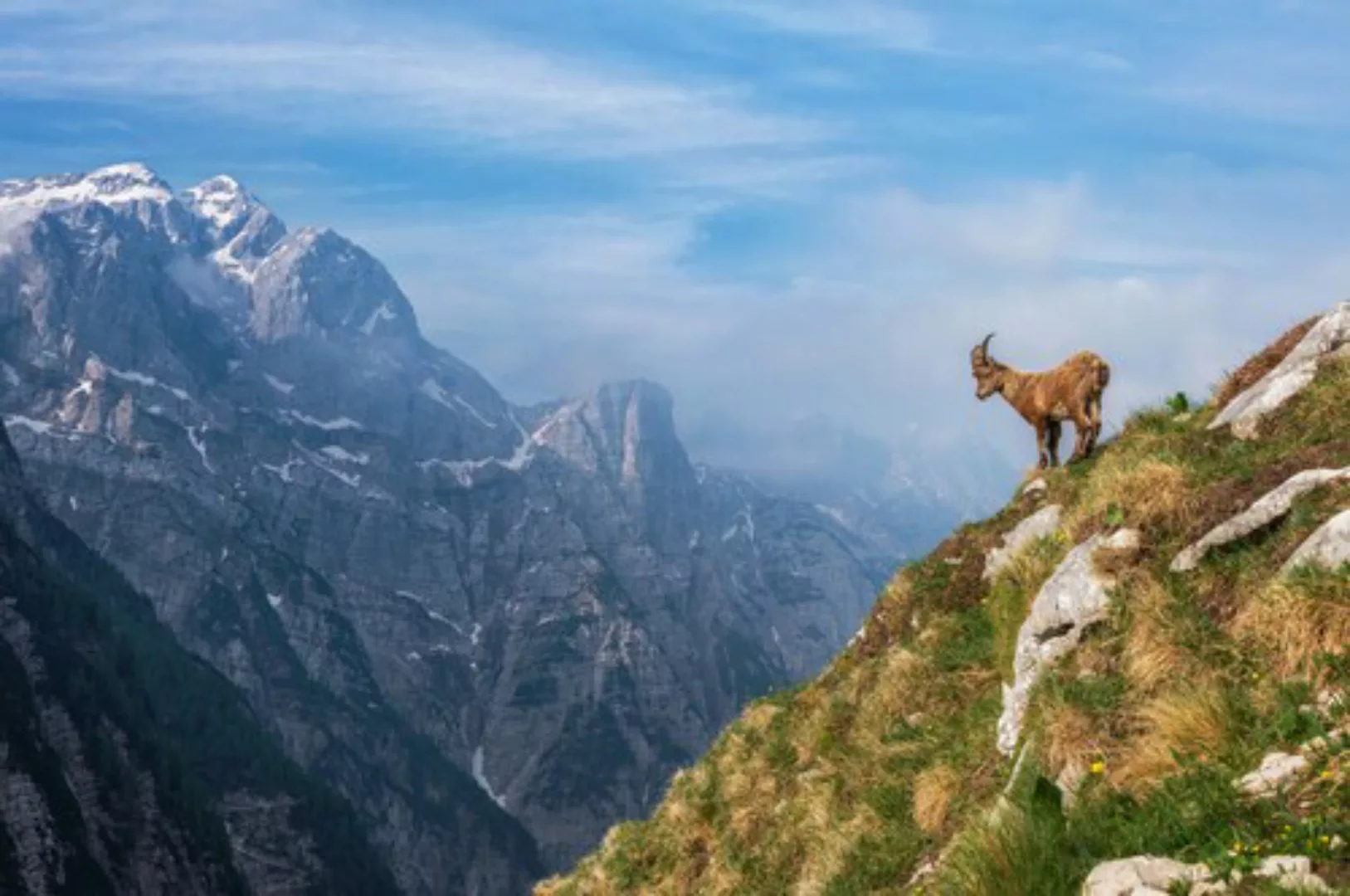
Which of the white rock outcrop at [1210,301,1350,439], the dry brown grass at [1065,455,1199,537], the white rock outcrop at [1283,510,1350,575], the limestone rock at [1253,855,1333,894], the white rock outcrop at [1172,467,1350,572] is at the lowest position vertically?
the limestone rock at [1253,855,1333,894]

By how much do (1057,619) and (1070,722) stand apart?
262 centimetres

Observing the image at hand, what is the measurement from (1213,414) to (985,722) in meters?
8.29

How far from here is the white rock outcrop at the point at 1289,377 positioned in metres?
16.3

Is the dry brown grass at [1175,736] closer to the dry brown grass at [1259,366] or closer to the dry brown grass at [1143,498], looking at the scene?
the dry brown grass at [1143,498]

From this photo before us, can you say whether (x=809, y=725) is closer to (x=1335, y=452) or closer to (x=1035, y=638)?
(x=1035, y=638)

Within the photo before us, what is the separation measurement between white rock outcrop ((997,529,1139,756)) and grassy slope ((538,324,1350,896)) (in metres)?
0.24

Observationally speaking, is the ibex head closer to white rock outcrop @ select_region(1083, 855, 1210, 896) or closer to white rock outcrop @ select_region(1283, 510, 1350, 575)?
white rock outcrop @ select_region(1283, 510, 1350, 575)

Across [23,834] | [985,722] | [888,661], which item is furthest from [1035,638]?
[23,834]

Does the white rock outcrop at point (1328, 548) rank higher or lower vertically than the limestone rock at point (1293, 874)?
higher

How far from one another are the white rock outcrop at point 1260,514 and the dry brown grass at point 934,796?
3458 mm

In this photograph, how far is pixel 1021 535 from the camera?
18.2 meters

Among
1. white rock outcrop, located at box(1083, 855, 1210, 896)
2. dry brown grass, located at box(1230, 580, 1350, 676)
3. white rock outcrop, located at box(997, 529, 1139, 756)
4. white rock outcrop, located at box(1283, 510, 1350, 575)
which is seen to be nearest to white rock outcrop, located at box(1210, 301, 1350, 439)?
white rock outcrop, located at box(997, 529, 1139, 756)

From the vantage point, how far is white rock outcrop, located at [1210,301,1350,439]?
16.3m

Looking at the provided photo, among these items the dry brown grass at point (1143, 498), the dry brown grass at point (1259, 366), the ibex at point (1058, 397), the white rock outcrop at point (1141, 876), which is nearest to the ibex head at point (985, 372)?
the ibex at point (1058, 397)
